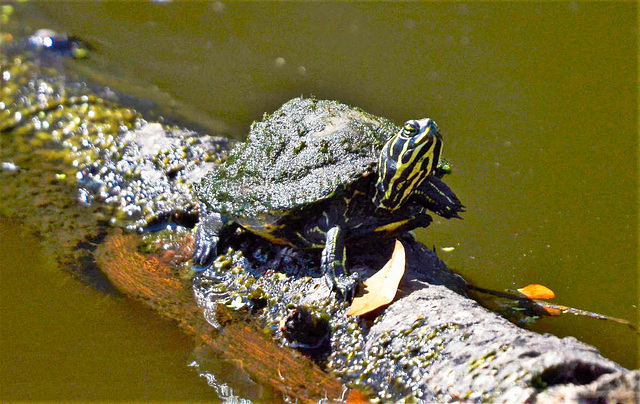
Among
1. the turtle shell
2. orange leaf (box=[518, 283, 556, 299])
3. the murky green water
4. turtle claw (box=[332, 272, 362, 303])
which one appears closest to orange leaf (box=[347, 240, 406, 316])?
turtle claw (box=[332, 272, 362, 303])

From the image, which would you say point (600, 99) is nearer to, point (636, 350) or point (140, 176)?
point (636, 350)

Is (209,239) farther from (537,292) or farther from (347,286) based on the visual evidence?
(537,292)

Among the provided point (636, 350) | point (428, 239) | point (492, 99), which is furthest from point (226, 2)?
point (636, 350)

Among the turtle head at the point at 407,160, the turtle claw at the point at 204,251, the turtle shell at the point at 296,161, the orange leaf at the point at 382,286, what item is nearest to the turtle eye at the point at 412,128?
the turtle head at the point at 407,160

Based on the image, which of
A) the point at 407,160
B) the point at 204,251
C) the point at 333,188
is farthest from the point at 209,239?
the point at 407,160

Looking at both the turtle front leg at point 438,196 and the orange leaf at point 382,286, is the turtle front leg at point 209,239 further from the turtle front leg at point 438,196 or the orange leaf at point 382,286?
the turtle front leg at point 438,196

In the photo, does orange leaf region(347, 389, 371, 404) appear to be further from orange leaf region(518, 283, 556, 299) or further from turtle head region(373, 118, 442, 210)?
orange leaf region(518, 283, 556, 299)
